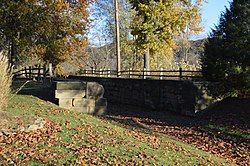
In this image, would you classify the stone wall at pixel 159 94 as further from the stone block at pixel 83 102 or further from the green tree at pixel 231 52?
the stone block at pixel 83 102

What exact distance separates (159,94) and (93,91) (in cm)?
595

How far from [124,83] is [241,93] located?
770 cm

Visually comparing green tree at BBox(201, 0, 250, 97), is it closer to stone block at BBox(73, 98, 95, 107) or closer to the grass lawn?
stone block at BBox(73, 98, 95, 107)

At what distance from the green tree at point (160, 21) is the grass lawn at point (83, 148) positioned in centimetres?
1487

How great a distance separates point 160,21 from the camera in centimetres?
2245

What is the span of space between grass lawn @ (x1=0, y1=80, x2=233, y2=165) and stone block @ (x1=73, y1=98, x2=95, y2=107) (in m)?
2.79

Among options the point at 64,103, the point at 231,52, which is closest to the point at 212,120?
the point at 231,52

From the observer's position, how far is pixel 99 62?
42.2 meters

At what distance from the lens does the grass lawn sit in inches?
193

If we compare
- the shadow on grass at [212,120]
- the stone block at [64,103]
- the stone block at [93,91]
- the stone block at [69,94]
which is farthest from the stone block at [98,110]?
the stone block at [64,103]

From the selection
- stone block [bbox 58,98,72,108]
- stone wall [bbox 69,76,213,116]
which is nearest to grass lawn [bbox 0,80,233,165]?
stone block [bbox 58,98,72,108]

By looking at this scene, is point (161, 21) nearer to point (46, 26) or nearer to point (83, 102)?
point (46, 26)

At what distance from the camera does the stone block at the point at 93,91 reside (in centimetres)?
1129

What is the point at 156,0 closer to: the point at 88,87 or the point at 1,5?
the point at 1,5
